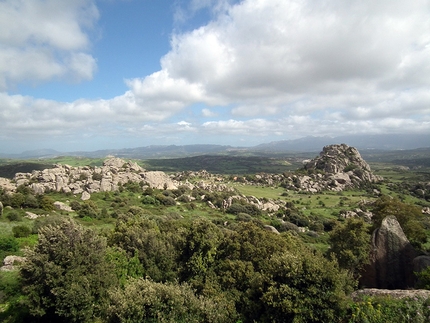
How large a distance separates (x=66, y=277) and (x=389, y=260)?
31640 millimetres

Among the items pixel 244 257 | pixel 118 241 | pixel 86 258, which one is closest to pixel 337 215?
pixel 244 257

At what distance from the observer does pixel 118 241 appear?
29297mm

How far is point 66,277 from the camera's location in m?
18.1

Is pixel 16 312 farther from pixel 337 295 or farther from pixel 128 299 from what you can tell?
pixel 337 295

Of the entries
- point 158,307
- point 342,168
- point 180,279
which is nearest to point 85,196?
point 180,279

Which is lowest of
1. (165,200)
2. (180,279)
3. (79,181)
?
(165,200)

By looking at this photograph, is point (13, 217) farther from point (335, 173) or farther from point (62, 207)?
point (335, 173)

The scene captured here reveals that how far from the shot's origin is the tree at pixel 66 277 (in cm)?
1770

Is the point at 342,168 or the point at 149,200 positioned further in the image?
the point at 342,168

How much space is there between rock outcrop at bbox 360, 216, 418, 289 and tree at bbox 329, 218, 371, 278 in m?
0.84

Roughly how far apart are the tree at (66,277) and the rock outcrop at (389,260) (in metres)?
27.4

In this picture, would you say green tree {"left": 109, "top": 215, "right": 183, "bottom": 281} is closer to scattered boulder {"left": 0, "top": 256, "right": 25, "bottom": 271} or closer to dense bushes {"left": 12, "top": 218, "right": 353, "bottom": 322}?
dense bushes {"left": 12, "top": 218, "right": 353, "bottom": 322}

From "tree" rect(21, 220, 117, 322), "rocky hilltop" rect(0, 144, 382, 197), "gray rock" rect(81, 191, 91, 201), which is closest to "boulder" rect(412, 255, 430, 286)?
"tree" rect(21, 220, 117, 322)

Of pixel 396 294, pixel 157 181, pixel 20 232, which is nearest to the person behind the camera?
pixel 396 294
